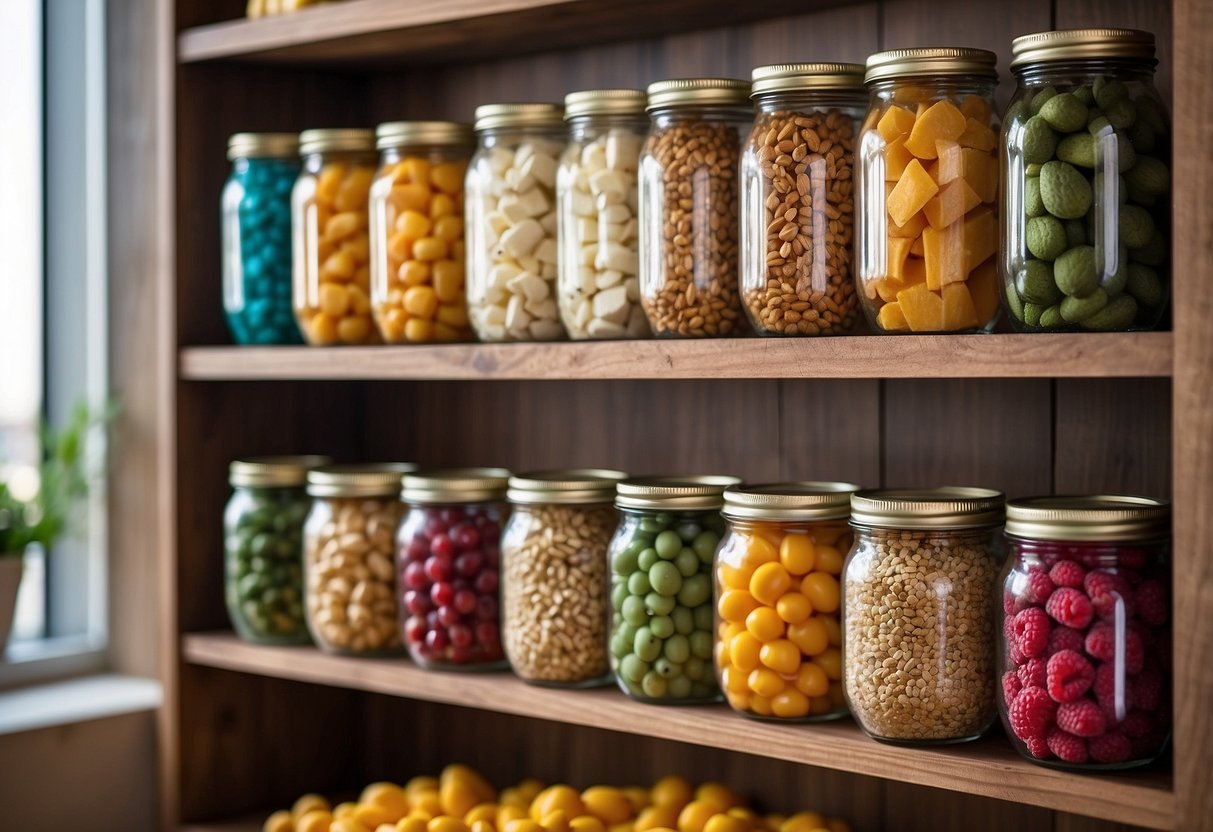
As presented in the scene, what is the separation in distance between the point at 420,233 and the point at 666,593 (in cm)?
45

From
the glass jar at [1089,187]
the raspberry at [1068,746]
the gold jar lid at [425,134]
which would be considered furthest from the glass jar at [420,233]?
the raspberry at [1068,746]

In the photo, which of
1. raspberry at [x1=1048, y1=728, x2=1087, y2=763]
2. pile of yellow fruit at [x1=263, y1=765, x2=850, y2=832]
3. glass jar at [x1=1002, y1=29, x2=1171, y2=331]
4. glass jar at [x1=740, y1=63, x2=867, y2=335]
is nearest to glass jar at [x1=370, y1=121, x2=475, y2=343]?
glass jar at [x1=740, y1=63, x2=867, y2=335]

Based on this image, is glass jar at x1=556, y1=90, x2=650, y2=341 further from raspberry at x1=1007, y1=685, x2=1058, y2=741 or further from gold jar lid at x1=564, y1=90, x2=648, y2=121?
raspberry at x1=1007, y1=685, x2=1058, y2=741

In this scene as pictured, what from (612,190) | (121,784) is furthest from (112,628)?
(612,190)

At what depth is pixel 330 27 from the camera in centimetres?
149

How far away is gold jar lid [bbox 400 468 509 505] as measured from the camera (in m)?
1.44

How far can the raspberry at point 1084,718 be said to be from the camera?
104 centimetres

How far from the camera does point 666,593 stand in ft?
4.16

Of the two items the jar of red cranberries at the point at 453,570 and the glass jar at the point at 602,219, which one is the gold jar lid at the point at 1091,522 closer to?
the glass jar at the point at 602,219

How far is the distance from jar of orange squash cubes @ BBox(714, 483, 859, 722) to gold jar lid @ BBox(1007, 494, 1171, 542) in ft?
0.55

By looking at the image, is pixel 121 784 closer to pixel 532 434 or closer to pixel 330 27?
pixel 532 434

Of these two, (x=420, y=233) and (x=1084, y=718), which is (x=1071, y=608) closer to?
(x=1084, y=718)

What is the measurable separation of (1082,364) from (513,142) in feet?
2.01

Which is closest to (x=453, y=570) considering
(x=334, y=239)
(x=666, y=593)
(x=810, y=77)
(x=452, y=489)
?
(x=452, y=489)
